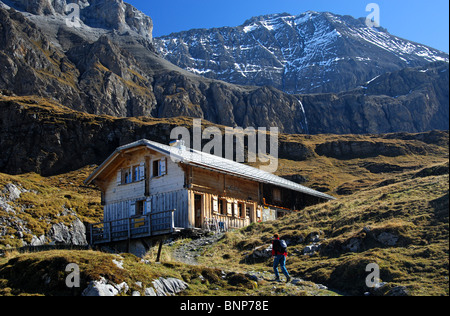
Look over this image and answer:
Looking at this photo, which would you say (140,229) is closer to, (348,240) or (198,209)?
(198,209)

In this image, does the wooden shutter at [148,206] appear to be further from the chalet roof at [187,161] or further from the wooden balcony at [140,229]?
the chalet roof at [187,161]

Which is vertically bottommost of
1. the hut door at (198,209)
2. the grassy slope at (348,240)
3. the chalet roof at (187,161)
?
the grassy slope at (348,240)

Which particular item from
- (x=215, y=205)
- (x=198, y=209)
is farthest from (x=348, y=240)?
(x=198, y=209)

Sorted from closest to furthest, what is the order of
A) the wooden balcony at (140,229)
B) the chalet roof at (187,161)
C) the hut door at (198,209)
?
the wooden balcony at (140,229) → the chalet roof at (187,161) → the hut door at (198,209)

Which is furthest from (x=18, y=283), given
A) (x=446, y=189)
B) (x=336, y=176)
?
(x=336, y=176)

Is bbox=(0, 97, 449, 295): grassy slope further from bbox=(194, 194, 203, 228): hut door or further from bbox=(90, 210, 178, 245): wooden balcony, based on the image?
bbox=(194, 194, 203, 228): hut door

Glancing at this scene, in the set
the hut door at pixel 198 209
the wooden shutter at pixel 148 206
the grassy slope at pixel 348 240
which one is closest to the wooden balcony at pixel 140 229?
the wooden shutter at pixel 148 206

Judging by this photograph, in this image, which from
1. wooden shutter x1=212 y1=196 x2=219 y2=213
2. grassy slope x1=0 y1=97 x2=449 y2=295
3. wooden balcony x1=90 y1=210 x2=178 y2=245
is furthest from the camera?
wooden shutter x1=212 y1=196 x2=219 y2=213

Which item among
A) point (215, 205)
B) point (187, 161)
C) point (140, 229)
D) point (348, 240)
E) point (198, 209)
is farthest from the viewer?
point (215, 205)

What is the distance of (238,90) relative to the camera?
7387 inches

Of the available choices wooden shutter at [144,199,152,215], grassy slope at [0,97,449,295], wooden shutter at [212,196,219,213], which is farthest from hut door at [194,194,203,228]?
grassy slope at [0,97,449,295]

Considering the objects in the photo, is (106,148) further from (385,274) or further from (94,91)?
(385,274)

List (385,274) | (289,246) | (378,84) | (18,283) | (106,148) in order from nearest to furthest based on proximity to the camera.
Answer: (18,283)
(385,274)
(289,246)
(106,148)
(378,84)

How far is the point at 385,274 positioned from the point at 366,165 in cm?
8129
